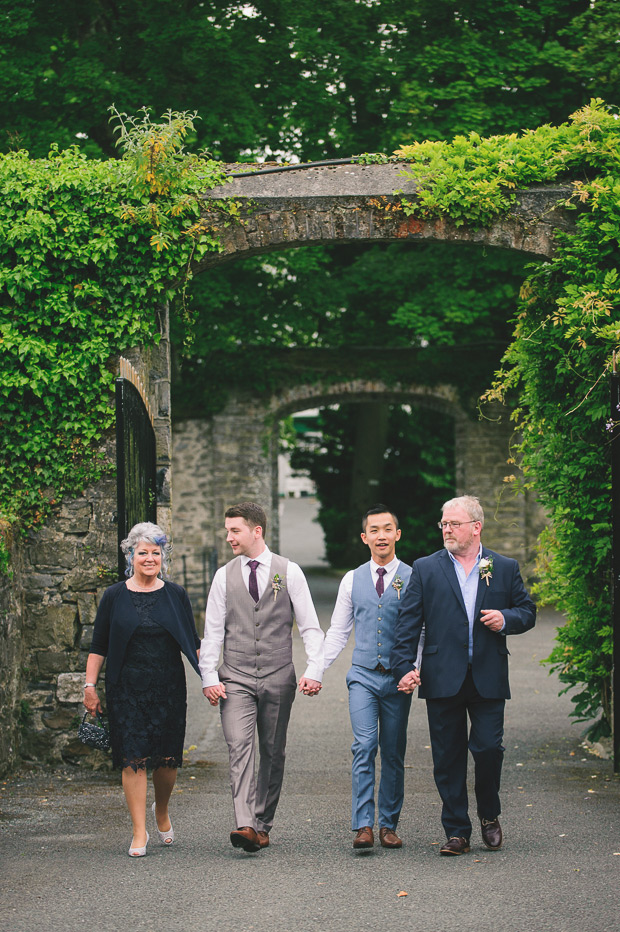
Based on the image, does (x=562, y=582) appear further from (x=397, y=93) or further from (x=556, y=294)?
(x=397, y=93)

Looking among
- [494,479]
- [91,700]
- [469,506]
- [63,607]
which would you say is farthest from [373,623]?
[494,479]

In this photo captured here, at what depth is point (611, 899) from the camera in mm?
4668

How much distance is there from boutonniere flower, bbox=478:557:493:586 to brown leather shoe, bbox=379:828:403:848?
134 cm

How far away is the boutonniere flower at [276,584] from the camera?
225 inches

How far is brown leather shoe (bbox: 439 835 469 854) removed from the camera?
17.7 feet

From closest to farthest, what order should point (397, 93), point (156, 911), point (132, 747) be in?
point (156, 911)
point (132, 747)
point (397, 93)

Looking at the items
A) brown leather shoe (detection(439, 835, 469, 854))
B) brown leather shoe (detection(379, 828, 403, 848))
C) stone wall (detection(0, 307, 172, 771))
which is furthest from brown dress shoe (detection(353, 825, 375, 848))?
stone wall (detection(0, 307, 172, 771))

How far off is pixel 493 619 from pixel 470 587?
0.89 ft

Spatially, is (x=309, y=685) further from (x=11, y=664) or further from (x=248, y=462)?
(x=248, y=462)

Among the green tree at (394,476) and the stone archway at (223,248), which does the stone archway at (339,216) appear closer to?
the stone archway at (223,248)

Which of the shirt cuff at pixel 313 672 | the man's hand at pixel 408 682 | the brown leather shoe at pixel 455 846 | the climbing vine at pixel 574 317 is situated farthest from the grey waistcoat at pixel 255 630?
the climbing vine at pixel 574 317

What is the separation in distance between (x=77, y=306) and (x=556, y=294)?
3.36m

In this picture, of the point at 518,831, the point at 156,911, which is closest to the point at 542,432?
the point at 518,831

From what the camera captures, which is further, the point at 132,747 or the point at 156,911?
the point at 132,747
